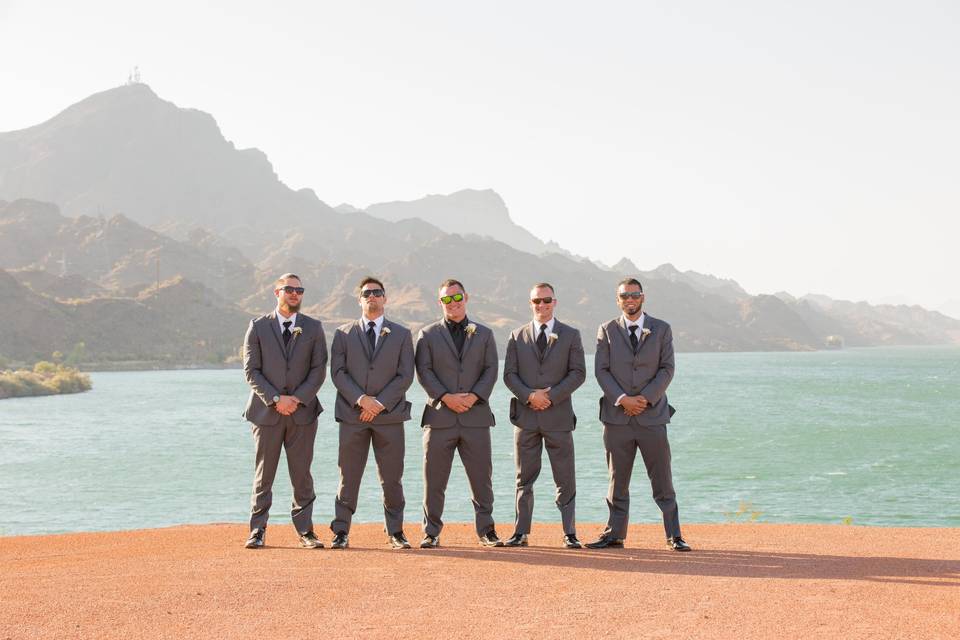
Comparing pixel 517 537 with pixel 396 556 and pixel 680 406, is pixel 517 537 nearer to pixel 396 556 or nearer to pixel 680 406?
pixel 396 556

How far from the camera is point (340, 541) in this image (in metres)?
9.50

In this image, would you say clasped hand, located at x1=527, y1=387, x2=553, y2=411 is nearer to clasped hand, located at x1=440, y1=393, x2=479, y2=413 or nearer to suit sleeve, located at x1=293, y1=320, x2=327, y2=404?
clasped hand, located at x1=440, y1=393, x2=479, y2=413

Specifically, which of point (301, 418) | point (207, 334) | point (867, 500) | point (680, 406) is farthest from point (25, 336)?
point (301, 418)

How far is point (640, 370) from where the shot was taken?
31.0 feet

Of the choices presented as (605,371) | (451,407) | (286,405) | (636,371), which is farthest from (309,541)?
(636,371)

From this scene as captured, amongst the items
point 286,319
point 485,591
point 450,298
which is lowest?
point 485,591

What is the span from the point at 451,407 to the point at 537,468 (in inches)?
40.5

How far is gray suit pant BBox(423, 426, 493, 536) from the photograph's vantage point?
30.8ft

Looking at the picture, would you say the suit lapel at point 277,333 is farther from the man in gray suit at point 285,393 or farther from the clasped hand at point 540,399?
the clasped hand at point 540,399

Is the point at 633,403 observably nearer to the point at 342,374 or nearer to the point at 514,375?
the point at 514,375

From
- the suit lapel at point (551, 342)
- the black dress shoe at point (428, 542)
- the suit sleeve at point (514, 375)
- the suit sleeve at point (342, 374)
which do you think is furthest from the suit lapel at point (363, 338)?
the black dress shoe at point (428, 542)

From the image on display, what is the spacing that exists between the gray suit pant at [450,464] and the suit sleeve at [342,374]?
0.77m

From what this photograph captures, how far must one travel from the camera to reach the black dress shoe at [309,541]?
31.2 feet

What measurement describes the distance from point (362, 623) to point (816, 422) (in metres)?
57.7
